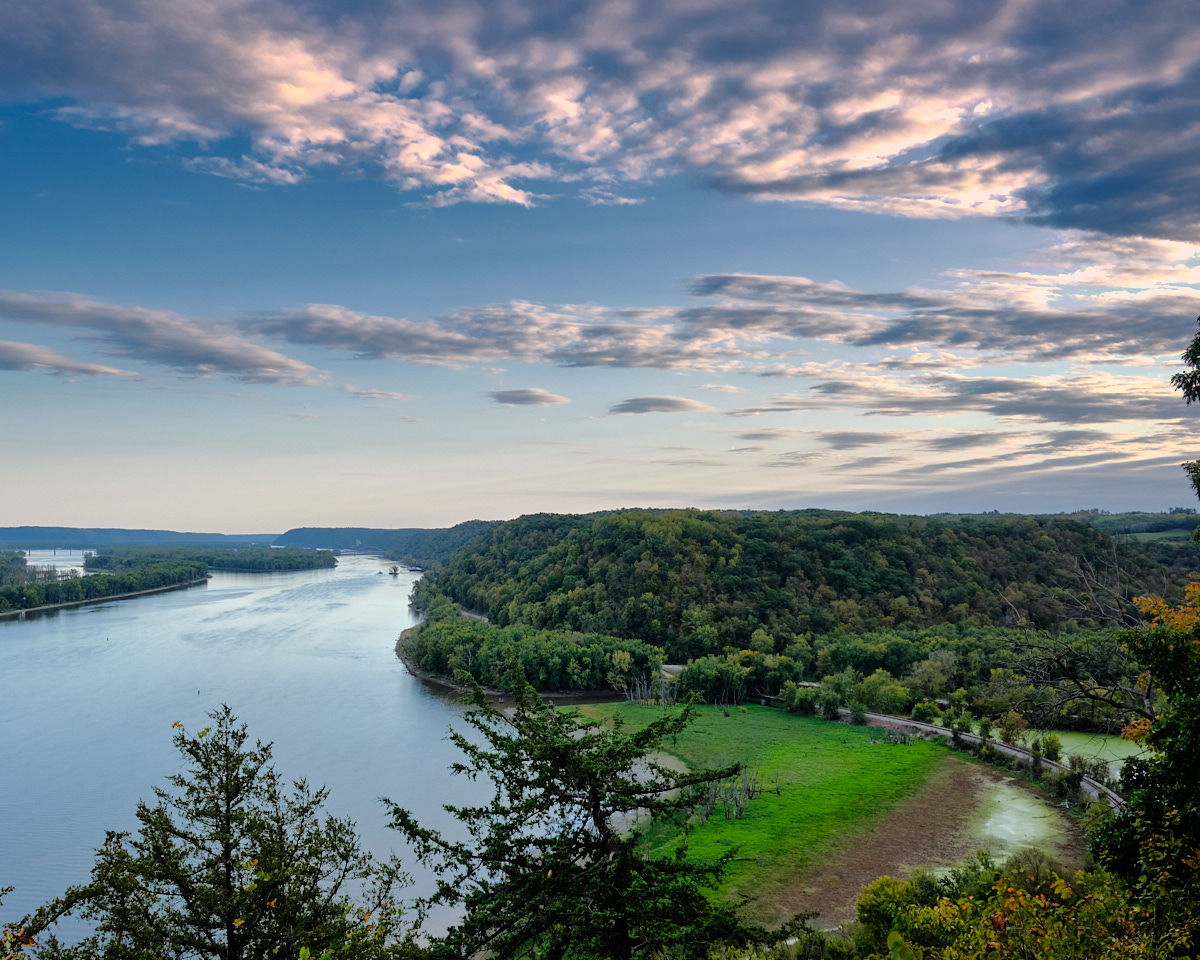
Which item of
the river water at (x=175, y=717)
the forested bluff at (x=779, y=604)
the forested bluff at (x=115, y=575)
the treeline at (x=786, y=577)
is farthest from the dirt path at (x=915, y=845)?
the forested bluff at (x=115, y=575)

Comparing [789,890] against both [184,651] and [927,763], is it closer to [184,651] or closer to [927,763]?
[927,763]

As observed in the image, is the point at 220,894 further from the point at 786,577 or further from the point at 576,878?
the point at 786,577

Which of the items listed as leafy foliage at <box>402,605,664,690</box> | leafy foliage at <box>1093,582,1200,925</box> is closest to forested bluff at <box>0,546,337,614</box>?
leafy foliage at <box>402,605,664,690</box>

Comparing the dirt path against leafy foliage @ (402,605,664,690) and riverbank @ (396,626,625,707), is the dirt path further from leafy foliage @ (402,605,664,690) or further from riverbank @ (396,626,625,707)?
riverbank @ (396,626,625,707)

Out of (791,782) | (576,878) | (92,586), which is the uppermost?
(576,878)

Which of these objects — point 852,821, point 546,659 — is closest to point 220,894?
point 852,821

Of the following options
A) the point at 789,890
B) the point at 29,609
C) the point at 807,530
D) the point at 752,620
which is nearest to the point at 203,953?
the point at 789,890
